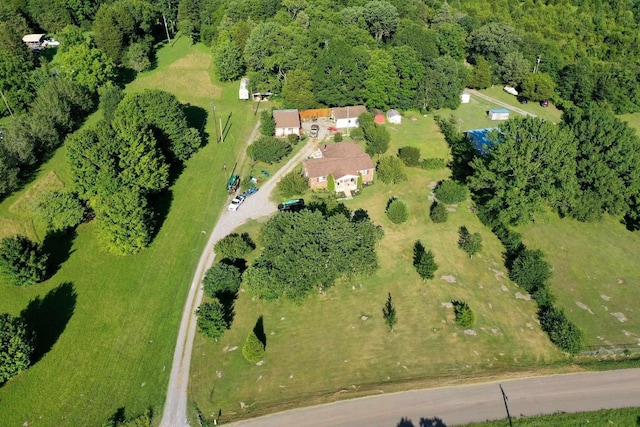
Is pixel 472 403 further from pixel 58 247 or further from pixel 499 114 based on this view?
pixel 499 114

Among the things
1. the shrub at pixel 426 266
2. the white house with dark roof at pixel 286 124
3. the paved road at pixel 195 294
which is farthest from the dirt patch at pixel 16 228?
the shrub at pixel 426 266

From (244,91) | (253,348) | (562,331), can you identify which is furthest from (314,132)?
(562,331)

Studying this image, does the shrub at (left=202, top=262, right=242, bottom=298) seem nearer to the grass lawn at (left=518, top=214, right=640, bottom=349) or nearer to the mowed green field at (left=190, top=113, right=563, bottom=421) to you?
the mowed green field at (left=190, top=113, right=563, bottom=421)

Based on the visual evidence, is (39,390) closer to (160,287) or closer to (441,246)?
(160,287)

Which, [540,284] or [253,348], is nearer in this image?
[253,348]

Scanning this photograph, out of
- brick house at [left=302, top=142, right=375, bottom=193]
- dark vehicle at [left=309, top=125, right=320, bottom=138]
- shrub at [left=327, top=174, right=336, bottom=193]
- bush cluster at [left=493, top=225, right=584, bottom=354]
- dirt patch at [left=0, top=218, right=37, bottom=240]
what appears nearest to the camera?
bush cluster at [left=493, top=225, right=584, bottom=354]

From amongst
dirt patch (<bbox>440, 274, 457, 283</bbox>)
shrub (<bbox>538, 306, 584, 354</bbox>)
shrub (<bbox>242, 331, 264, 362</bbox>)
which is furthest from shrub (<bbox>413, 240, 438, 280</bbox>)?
shrub (<bbox>242, 331, 264, 362</bbox>)

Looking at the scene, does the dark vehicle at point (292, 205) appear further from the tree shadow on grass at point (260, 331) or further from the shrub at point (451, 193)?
the shrub at point (451, 193)
